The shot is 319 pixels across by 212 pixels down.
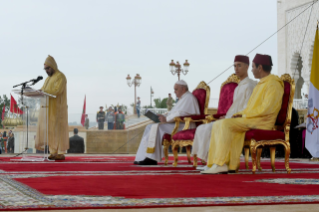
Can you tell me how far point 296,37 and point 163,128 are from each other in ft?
69.4

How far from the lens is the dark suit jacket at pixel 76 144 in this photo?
562 inches

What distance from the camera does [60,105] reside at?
797cm

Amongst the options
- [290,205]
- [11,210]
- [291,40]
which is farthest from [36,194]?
[291,40]

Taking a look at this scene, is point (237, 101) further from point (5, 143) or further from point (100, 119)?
point (100, 119)

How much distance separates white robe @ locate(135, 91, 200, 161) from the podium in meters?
1.66

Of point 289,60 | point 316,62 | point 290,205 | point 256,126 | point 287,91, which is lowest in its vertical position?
point 290,205

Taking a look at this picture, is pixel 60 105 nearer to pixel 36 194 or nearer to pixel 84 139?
pixel 36 194

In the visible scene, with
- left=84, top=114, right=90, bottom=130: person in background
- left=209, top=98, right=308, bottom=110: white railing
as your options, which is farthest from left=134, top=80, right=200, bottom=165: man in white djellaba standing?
left=209, top=98, right=308, bottom=110: white railing

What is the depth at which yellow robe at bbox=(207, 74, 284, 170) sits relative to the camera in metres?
4.59

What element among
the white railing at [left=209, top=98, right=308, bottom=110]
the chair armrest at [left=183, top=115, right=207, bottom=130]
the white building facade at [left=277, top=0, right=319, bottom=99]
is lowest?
the chair armrest at [left=183, top=115, right=207, bottom=130]

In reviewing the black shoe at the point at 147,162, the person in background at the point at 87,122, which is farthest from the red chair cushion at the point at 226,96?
the person in background at the point at 87,122

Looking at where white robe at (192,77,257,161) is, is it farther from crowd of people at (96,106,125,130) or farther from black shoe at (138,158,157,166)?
crowd of people at (96,106,125,130)

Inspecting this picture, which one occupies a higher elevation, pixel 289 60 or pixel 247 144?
pixel 289 60

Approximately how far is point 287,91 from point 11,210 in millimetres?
3697
